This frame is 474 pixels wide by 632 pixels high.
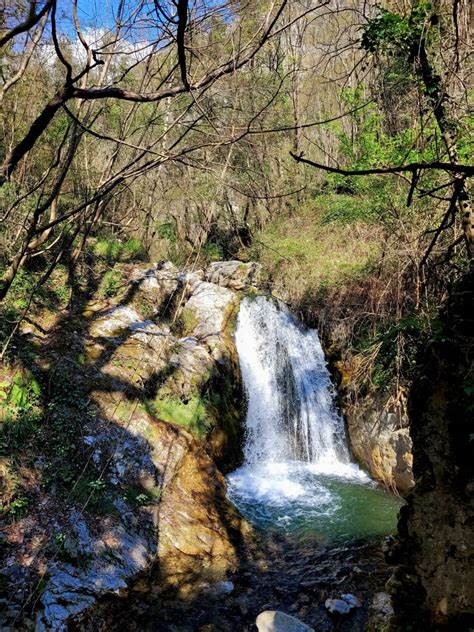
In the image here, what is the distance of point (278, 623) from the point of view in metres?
3.96

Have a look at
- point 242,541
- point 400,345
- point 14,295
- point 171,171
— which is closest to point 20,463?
point 242,541

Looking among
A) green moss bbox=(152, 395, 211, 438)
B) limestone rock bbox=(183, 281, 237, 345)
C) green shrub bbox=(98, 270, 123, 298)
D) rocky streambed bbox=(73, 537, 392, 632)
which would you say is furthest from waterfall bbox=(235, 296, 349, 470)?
rocky streambed bbox=(73, 537, 392, 632)

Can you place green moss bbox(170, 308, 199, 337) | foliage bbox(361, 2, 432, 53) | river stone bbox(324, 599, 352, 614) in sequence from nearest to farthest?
river stone bbox(324, 599, 352, 614) → foliage bbox(361, 2, 432, 53) → green moss bbox(170, 308, 199, 337)

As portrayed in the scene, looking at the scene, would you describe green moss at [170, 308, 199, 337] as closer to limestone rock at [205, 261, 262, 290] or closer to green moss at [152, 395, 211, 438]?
limestone rock at [205, 261, 262, 290]

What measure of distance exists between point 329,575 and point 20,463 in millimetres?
4077

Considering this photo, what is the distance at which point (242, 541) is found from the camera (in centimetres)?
580

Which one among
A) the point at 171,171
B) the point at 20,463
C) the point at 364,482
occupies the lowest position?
the point at 364,482

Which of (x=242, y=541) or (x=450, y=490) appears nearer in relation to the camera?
(x=450, y=490)

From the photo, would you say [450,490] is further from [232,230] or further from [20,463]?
[232,230]

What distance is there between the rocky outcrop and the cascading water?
54 centimetres

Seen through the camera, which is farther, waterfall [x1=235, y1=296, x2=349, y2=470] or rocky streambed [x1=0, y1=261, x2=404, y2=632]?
waterfall [x1=235, y1=296, x2=349, y2=470]

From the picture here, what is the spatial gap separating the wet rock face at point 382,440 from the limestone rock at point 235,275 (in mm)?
5301

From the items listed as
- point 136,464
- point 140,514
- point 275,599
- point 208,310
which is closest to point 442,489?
point 275,599

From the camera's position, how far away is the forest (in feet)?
8.96
